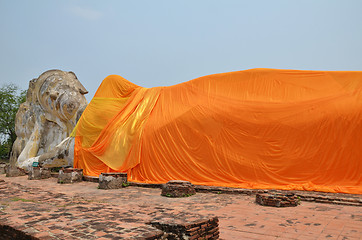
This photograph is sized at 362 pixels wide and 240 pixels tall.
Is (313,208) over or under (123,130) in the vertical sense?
under

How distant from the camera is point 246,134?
838 cm

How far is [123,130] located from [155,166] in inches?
78.3

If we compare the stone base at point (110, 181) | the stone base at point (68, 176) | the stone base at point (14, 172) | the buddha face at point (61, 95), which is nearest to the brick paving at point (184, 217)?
Answer: the stone base at point (110, 181)

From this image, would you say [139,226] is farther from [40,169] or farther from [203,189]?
[40,169]

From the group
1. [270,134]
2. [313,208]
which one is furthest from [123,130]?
[313,208]

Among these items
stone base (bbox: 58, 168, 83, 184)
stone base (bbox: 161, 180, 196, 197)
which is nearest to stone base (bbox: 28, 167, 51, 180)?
stone base (bbox: 58, 168, 83, 184)

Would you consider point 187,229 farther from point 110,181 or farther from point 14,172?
point 14,172

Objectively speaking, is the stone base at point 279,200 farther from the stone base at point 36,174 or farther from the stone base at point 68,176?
the stone base at point 36,174

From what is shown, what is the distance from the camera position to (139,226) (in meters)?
3.05

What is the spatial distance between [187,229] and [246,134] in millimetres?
5514

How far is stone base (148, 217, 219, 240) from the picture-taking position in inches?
→ 124

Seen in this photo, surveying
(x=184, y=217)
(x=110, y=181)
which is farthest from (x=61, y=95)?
(x=184, y=217)

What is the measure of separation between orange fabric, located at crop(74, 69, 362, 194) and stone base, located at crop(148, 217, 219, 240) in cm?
440

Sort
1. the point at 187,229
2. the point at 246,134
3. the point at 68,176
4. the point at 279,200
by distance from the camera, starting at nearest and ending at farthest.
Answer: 1. the point at 187,229
2. the point at 279,200
3. the point at 246,134
4. the point at 68,176
